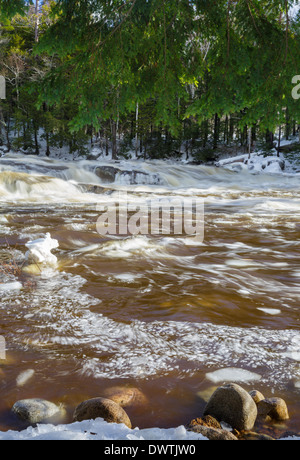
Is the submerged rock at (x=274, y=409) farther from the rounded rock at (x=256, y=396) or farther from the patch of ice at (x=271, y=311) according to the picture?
the patch of ice at (x=271, y=311)

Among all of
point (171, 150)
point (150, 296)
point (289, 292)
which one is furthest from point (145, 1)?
A: point (171, 150)

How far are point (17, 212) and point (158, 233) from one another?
468 cm

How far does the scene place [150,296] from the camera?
3201 millimetres

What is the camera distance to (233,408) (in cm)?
149

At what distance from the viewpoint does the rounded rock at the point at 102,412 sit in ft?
4.70

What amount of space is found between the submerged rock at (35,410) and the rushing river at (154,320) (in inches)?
2.3

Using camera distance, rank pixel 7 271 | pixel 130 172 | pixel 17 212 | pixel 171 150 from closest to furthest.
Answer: pixel 7 271, pixel 17 212, pixel 130 172, pixel 171 150

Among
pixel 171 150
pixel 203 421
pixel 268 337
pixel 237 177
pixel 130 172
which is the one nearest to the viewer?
pixel 203 421

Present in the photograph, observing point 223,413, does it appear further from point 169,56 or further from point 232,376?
point 169,56

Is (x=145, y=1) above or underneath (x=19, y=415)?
above

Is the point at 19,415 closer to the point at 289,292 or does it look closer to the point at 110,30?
the point at 289,292

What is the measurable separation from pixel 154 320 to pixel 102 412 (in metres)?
1.25

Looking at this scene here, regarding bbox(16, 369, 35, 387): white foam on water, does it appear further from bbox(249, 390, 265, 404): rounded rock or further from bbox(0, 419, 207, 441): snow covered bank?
bbox(249, 390, 265, 404): rounded rock

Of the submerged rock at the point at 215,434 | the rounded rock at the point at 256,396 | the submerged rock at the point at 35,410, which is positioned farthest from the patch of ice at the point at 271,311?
the submerged rock at the point at 35,410
